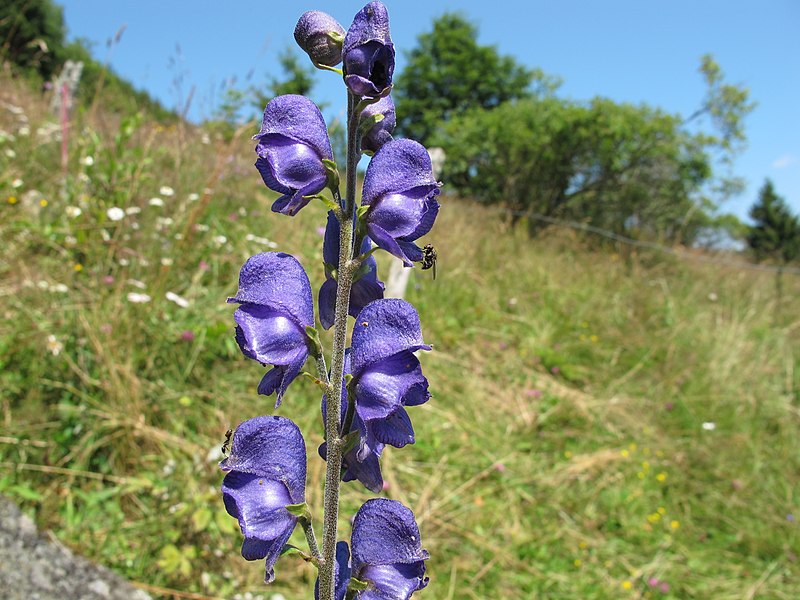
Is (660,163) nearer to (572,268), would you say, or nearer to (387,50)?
(572,268)

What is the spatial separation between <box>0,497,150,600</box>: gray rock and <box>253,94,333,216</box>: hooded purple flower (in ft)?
6.85

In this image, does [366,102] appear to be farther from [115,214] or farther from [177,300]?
[115,214]

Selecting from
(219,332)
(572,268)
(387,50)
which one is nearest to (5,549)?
(219,332)

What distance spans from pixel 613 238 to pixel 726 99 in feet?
17.5

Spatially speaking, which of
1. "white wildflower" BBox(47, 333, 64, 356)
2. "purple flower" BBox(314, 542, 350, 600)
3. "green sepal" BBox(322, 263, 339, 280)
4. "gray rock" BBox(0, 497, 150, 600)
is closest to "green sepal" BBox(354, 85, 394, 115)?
"green sepal" BBox(322, 263, 339, 280)

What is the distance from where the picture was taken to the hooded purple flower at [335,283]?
3.17 feet

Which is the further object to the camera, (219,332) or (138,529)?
(219,332)

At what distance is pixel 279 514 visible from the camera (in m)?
0.89

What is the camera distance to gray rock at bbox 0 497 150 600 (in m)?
2.21

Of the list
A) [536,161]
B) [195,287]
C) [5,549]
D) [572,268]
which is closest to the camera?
[5,549]

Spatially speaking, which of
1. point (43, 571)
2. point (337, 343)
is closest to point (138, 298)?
point (43, 571)

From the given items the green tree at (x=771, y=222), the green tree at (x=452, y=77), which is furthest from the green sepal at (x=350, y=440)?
the green tree at (x=771, y=222)

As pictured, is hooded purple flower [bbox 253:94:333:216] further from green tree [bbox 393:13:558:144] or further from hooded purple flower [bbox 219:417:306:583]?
green tree [bbox 393:13:558:144]

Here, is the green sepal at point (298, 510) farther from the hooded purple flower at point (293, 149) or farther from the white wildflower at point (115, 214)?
the white wildflower at point (115, 214)
